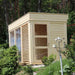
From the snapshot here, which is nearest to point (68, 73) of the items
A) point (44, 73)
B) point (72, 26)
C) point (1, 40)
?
point (44, 73)

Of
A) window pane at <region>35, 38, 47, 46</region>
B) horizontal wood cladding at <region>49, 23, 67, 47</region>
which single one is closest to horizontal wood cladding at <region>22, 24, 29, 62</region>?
window pane at <region>35, 38, 47, 46</region>

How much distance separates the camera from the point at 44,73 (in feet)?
19.0

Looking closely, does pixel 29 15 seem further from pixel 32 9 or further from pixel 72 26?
pixel 32 9

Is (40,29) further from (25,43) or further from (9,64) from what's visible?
(9,64)

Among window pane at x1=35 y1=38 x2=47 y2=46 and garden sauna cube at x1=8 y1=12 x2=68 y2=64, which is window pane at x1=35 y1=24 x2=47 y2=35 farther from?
window pane at x1=35 y1=38 x2=47 y2=46

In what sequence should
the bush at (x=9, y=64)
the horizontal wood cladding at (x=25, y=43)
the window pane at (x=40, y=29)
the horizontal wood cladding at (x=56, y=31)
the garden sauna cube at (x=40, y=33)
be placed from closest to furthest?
the bush at (x=9, y=64), the garden sauna cube at (x=40, y=33), the window pane at (x=40, y=29), the horizontal wood cladding at (x=56, y=31), the horizontal wood cladding at (x=25, y=43)

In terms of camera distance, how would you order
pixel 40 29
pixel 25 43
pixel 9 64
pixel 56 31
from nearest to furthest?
pixel 9 64
pixel 40 29
pixel 56 31
pixel 25 43

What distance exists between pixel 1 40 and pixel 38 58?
11.3 m

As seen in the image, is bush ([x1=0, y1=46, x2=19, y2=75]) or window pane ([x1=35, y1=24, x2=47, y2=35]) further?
window pane ([x1=35, y1=24, x2=47, y2=35])

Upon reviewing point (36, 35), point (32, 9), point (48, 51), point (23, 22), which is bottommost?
point (48, 51)

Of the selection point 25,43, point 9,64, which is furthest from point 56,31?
point 9,64

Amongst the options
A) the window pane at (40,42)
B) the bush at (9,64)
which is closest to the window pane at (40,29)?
the window pane at (40,42)

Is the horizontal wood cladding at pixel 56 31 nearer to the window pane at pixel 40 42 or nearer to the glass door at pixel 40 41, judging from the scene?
the glass door at pixel 40 41

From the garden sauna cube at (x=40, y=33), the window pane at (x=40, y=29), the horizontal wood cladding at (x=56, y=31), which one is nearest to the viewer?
the garden sauna cube at (x=40, y=33)
